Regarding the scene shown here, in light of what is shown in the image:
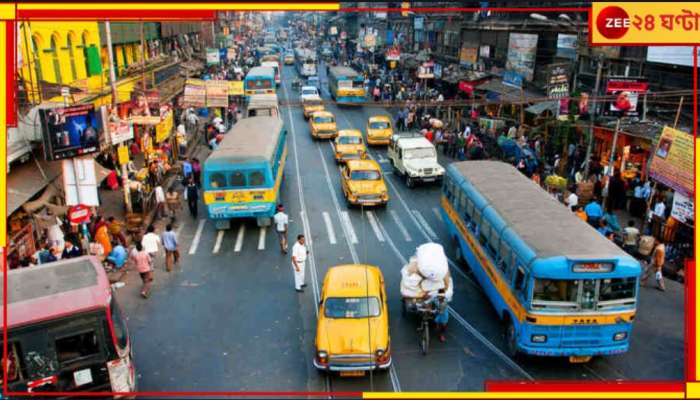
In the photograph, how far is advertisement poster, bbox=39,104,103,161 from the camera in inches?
578

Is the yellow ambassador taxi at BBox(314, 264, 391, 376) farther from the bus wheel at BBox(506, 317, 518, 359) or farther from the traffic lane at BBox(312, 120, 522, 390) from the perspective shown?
the bus wheel at BBox(506, 317, 518, 359)

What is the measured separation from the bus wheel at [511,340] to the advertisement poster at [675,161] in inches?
289

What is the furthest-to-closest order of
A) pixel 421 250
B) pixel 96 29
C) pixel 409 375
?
pixel 96 29, pixel 421 250, pixel 409 375

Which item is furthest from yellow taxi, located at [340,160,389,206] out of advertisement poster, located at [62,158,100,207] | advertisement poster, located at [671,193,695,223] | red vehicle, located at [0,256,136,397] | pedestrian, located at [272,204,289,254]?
red vehicle, located at [0,256,136,397]

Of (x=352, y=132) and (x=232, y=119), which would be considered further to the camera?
(x=232, y=119)

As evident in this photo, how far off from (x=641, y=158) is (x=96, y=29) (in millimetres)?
26375

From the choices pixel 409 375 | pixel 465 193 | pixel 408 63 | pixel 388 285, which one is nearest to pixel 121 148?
pixel 388 285

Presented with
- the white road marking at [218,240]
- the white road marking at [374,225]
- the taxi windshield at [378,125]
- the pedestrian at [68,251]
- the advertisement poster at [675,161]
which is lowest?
the white road marking at [218,240]

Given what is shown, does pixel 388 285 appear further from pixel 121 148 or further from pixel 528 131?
pixel 528 131

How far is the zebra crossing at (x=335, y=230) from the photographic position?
59.2 ft

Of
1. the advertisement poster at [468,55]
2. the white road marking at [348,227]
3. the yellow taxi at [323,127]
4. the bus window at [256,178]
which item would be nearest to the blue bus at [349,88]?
the advertisement poster at [468,55]

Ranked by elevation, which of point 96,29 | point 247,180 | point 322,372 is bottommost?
point 322,372

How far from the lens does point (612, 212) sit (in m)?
20.1

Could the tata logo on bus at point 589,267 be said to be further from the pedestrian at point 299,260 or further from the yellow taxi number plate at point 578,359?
the pedestrian at point 299,260
